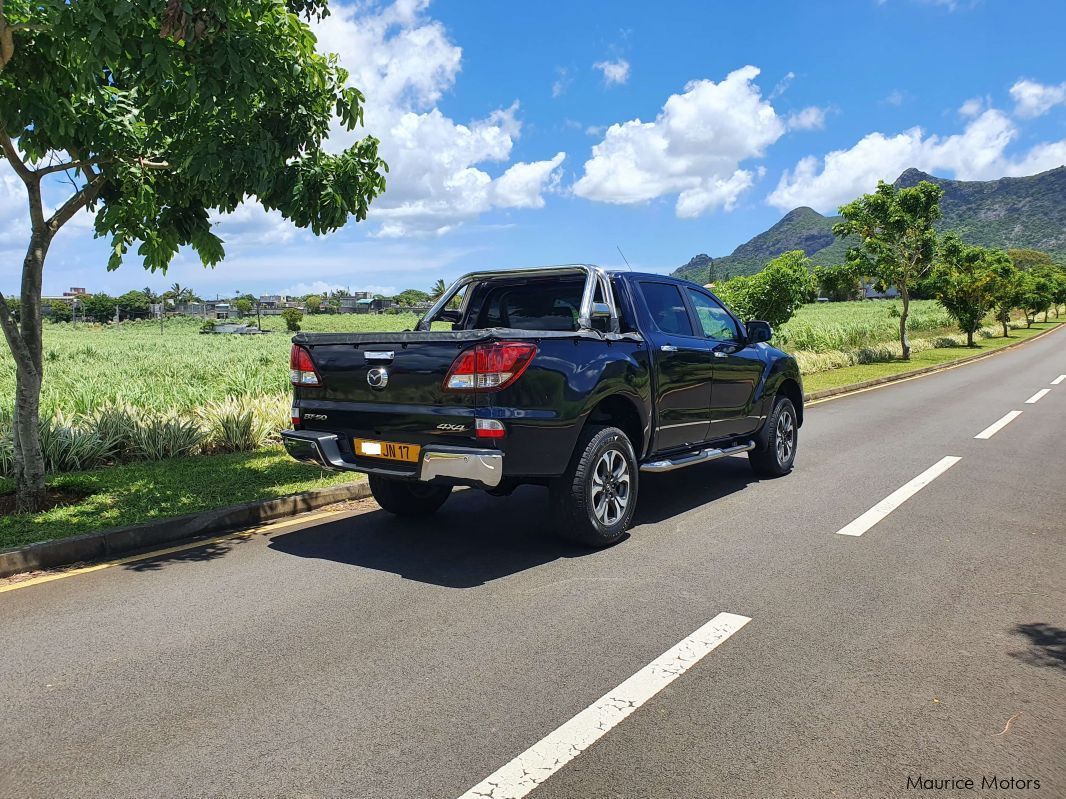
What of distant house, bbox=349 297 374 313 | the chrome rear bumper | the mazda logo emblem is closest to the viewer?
the chrome rear bumper

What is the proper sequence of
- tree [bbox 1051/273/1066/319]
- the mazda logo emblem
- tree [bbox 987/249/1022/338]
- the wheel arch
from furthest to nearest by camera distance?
tree [bbox 1051/273/1066/319] → tree [bbox 987/249/1022/338] → the wheel arch → the mazda logo emblem

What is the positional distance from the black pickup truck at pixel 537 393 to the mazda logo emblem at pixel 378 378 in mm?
11

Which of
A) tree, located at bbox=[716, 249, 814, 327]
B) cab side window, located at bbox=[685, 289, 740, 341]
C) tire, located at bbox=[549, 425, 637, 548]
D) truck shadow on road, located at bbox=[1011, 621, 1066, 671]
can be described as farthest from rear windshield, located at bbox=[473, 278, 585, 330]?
tree, located at bbox=[716, 249, 814, 327]

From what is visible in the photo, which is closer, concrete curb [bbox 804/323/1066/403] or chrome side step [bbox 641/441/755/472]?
chrome side step [bbox 641/441/755/472]

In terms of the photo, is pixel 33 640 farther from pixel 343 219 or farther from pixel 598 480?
pixel 343 219

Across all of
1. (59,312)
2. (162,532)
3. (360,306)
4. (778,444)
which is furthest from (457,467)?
(360,306)

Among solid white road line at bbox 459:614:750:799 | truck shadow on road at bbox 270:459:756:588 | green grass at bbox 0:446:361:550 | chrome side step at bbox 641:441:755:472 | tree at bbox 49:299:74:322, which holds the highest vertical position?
tree at bbox 49:299:74:322

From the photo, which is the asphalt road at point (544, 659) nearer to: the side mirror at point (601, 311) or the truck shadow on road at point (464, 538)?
the truck shadow on road at point (464, 538)

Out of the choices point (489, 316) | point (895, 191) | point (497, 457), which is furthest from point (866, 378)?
point (497, 457)

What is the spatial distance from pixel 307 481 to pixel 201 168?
3.03m

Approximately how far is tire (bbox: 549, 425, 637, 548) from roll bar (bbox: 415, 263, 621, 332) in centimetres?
87

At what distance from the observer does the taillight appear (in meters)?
5.62

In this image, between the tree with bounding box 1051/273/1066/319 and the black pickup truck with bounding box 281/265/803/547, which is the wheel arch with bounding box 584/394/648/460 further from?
the tree with bounding box 1051/273/1066/319

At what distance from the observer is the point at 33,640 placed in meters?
4.03
